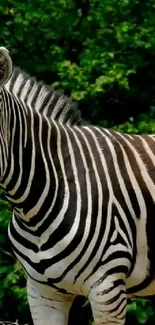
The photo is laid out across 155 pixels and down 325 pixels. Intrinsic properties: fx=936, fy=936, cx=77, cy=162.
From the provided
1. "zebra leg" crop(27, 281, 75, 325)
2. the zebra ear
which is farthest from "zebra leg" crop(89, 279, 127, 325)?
the zebra ear

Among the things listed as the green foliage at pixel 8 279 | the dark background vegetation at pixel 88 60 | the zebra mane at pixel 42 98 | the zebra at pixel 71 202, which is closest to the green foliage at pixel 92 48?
the dark background vegetation at pixel 88 60

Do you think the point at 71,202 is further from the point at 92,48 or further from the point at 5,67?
the point at 92,48

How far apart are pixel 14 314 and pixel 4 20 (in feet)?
7.62

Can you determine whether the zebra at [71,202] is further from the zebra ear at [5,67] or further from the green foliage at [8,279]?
the green foliage at [8,279]

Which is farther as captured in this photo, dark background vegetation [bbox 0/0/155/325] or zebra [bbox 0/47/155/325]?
dark background vegetation [bbox 0/0/155/325]

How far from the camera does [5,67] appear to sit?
14.1ft

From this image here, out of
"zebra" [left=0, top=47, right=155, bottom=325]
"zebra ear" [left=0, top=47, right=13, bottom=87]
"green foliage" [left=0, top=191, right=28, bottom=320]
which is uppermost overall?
"zebra ear" [left=0, top=47, right=13, bottom=87]

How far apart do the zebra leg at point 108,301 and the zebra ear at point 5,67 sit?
1062mm

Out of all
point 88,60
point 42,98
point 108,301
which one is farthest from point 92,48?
point 108,301

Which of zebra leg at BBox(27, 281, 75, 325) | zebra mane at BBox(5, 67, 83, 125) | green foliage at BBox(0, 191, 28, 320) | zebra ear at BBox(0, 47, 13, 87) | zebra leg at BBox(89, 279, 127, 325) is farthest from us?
green foliage at BBox(0, 191, 28, 320)

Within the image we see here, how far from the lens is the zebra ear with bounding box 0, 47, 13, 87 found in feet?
14.0

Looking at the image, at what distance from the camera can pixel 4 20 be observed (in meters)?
7.47

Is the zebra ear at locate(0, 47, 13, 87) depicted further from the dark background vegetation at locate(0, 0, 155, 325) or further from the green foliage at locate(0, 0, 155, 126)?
the green foliage at locate(0, 0, 155, 126)

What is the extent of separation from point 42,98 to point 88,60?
7.77ft
